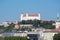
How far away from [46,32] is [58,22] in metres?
13.4

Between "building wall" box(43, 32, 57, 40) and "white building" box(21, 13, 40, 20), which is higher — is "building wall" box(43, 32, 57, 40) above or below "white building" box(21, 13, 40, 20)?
below

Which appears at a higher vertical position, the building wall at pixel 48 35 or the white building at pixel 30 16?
the white building at pixel 30 16

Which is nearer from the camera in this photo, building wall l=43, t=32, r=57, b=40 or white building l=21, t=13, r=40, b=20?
building wall l=43, t=32, r=57, b=40

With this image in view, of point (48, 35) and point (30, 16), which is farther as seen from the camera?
point (30, 16)

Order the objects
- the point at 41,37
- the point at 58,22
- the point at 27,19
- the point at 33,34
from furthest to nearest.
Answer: the point at 27,19, the point at 58,22, the point at 33,34, the point at 41,37

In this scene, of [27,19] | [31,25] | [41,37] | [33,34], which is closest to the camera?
[41,37]

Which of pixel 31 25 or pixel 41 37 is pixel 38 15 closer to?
pixel 31 25

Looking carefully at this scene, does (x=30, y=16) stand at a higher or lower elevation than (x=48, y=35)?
higher

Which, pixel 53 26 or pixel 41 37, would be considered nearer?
pixel 41 37

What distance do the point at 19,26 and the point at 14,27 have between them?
37.9 inches

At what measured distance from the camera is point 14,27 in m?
76.1

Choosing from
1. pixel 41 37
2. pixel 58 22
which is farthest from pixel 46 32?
pixel 58 22

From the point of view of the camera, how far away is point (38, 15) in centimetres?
8962

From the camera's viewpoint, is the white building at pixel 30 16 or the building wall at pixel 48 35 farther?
the white building at pixel 30 16
